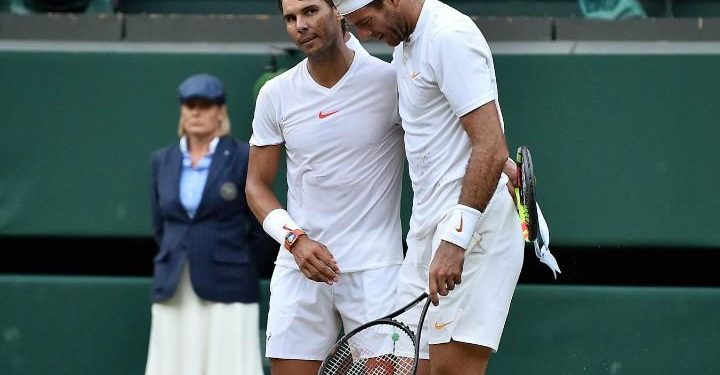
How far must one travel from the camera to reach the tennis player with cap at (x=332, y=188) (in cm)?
543

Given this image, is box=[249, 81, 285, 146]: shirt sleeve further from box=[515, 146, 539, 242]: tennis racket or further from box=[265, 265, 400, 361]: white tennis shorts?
box=[515, 146, 539, 242]: tennis racket

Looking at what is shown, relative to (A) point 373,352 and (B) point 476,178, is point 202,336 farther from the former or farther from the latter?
(B) point 476,178

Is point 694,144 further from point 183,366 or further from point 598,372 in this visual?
point 183,366

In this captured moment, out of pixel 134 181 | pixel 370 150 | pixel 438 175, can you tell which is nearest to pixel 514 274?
pixel 438 175

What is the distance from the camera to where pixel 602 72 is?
24.4 feet

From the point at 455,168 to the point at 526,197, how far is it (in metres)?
0.27

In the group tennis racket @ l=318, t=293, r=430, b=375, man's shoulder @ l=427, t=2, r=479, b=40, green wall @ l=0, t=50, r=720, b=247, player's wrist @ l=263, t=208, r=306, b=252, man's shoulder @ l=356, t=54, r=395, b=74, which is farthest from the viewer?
green wall @ l=0, t=50, r=720, b=247

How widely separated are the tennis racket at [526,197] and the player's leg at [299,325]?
0.88m

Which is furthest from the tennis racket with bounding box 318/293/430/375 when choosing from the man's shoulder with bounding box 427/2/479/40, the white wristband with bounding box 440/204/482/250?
the man's shoulder with bounding box 427/2/479/40

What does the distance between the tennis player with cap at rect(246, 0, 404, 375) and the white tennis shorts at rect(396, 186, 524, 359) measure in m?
0.49

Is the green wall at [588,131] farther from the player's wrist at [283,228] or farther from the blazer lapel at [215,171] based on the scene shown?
the player's wrist at [283,228]

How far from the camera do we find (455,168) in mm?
4973

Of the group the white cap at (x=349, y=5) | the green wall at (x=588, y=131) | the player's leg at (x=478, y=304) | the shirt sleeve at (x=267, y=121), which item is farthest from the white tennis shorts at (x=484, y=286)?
the green wall at (x=588, y=131)

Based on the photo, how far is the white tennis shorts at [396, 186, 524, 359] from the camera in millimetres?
4945
